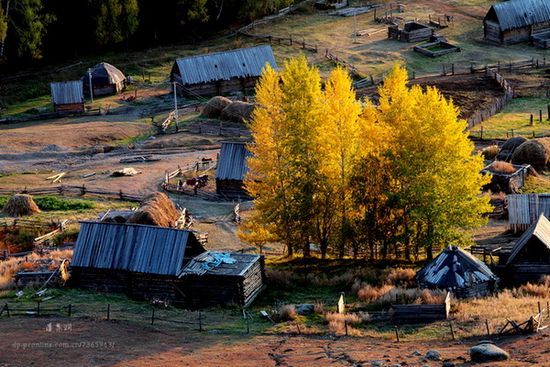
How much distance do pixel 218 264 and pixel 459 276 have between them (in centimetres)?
1032

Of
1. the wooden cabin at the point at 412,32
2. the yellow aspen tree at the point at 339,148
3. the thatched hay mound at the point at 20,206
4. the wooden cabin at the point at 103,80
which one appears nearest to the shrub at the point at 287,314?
the yellow aspen tree at the point at 339,148

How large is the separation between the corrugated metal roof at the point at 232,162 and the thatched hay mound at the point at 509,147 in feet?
56.9

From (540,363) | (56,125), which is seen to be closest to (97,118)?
(56,125)

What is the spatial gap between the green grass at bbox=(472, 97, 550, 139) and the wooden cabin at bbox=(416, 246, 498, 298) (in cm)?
3276

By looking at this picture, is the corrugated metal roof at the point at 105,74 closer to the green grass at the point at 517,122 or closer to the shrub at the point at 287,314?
the green grass at the point at 517,122

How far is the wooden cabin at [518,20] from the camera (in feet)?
331

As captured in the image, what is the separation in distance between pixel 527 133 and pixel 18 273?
42608mm

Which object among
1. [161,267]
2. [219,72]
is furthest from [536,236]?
[219,72]

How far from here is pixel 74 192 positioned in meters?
69.0

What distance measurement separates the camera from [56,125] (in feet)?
283

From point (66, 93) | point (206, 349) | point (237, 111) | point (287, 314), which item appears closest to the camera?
point (206, 349)

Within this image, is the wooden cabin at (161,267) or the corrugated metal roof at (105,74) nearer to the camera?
the wooden cabin at (161,267)

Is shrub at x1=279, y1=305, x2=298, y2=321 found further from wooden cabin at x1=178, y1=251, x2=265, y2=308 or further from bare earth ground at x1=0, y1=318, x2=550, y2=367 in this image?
wooden cabin at x1=178, y1=251, x2=265, y2=308

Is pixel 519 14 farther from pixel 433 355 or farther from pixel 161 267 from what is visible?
pixel 433 355
